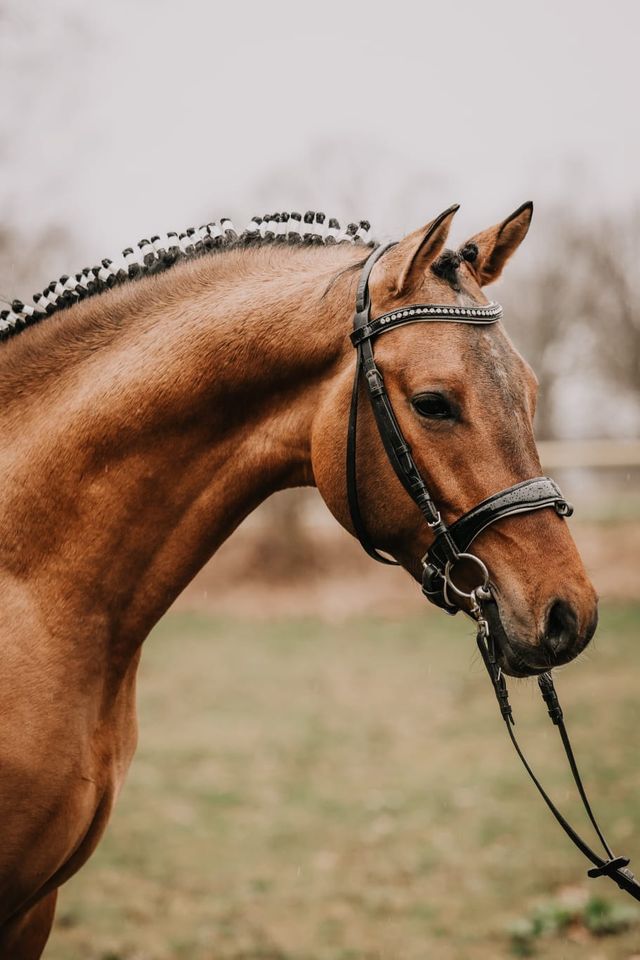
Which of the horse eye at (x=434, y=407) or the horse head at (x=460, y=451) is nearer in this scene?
the horse head at (x=460, y=451)

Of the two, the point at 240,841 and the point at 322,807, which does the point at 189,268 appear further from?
the point at 322,807

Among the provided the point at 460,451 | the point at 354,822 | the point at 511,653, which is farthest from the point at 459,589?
the point at 354,822

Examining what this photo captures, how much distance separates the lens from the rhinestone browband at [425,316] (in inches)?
98.8

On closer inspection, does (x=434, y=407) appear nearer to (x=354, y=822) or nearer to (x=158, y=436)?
(x=158, y=436)

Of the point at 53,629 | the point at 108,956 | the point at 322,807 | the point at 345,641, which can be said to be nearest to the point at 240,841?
the point at 322,807

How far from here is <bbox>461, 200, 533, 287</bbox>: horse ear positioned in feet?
9.10

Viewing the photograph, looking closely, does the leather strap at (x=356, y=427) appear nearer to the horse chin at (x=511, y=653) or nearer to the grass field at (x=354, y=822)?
the horse chin at (x=511, y=653)

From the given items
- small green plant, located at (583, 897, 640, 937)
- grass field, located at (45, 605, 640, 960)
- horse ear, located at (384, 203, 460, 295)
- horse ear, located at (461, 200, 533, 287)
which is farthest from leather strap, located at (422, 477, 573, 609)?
small green plant, located at (583, 897, 640, 937)

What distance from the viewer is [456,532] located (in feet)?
7.98

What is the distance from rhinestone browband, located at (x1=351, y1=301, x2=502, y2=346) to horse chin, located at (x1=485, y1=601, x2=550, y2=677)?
907 mm

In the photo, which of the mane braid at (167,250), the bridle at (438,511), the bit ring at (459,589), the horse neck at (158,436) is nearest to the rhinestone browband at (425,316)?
the bridle at (438,511)

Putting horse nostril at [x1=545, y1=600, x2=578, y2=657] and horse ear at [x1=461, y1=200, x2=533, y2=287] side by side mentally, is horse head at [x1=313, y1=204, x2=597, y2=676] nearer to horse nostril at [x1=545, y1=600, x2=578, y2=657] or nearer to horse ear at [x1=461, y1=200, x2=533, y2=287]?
horse nostril at [x1=545, y1=600, x2=578, y2=657]

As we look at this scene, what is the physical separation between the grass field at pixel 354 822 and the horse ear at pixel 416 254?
152 inches

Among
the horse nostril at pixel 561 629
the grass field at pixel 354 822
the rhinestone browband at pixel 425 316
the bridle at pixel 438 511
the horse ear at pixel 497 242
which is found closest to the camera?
the horse nostril at pixel 561 629
